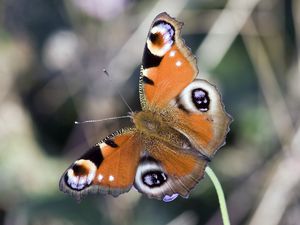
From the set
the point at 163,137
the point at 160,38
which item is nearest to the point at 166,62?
the point at 160,38

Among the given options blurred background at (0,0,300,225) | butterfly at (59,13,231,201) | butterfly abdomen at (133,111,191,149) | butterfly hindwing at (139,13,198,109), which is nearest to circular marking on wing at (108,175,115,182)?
butterfly at (59,13,231,201)

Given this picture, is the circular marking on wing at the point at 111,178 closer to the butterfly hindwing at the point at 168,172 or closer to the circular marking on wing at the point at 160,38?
the butterfly hindwing at the point at 168,172

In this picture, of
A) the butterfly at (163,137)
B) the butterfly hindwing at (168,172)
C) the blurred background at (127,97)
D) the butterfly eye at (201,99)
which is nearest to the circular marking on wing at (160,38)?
the butterfly at (163,137)

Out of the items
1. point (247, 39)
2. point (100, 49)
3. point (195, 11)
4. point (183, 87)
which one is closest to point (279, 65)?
point (247, 39)

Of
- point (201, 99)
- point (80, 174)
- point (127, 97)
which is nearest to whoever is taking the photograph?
point (80, 174)

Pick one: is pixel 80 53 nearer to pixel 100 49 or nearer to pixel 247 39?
pixel 100 49

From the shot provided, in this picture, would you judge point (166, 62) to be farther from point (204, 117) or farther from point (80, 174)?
point (80, 174)

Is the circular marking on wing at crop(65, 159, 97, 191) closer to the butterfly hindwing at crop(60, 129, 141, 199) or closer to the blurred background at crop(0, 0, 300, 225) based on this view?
the butterfly hindwing at crop(60, 129, 141, 199)
